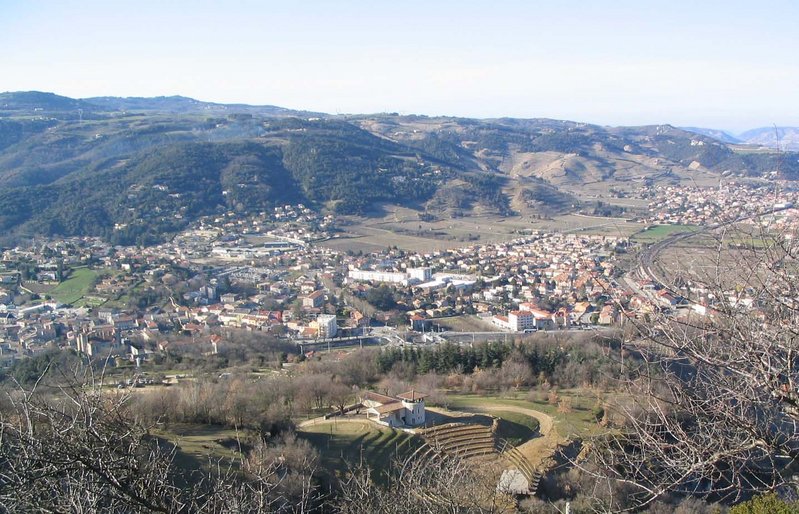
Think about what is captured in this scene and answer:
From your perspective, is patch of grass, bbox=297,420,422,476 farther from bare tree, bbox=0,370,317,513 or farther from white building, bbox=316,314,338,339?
white building, bbox=316,314,338,339

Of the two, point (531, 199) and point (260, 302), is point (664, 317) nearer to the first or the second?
point (260, 302)

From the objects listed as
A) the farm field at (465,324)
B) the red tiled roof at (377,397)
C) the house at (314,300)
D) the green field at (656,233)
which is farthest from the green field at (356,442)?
the green field at (656,233)

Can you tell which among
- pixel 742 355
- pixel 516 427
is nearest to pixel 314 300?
pixel 516 427

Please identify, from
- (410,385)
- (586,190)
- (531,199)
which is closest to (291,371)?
(410,385)

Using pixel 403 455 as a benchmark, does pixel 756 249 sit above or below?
above

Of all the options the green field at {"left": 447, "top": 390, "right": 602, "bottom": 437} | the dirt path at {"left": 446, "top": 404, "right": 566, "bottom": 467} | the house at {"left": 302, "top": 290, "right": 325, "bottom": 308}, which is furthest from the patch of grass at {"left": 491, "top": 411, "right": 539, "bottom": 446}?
the house at {"left": 302, "top": 290, "right": 325, "bottom": 308}

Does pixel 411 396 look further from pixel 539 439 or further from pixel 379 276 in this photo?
pixel 379 276

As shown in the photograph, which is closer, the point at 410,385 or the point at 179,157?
the point at 410,385

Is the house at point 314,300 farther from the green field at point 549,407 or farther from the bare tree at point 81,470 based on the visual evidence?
the bare tree at point 81,470
